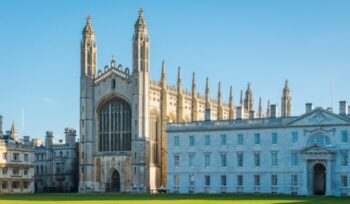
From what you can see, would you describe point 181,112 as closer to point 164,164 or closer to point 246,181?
point 164,164

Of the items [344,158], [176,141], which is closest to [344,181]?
[344,158]

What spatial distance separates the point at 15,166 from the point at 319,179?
40.7 m

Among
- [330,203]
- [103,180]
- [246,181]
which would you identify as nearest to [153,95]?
[103,180]

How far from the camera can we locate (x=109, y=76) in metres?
97.2

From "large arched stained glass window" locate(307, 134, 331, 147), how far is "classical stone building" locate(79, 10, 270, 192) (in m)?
23.6

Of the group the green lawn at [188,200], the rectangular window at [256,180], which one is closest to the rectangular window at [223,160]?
the rectangular window at [256,180]

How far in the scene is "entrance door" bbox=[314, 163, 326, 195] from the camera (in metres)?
79.3

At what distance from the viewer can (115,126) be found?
96500mm

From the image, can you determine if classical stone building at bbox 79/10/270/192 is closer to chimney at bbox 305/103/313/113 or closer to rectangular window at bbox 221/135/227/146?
rectangular window at bbox 221/135/227/146

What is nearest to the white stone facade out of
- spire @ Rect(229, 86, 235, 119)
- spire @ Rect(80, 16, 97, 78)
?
spire @ Rect(80, 16, 97, 78)

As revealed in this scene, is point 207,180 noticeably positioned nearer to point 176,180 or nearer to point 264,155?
point 176,180

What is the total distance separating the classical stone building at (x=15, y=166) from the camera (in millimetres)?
93750

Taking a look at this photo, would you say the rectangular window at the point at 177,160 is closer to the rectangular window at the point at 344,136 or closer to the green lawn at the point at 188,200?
the green lawn at the point at 188,200

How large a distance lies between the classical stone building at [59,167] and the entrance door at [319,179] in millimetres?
40367
